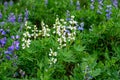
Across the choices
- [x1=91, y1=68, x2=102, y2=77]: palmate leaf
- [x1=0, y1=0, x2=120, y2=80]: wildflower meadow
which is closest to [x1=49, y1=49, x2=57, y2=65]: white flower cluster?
[x1=0, y1=0, x2=120, y2=80]: wildflower meadow

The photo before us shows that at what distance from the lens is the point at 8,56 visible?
2.90 metres

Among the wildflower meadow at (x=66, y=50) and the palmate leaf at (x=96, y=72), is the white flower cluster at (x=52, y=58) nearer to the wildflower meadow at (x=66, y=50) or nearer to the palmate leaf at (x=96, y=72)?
the wildflower meadow at (x=66, y=50)

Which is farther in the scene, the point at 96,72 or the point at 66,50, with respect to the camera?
the point at 66,50

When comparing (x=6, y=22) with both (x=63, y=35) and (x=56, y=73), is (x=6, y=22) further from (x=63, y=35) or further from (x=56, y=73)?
(x=56, y=73)

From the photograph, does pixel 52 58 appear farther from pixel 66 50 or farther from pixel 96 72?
pixel 96 72

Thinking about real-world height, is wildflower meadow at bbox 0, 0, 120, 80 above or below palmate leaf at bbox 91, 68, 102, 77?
above

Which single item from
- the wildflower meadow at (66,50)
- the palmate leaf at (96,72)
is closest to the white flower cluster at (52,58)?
the wildflower meadow at (66,50)

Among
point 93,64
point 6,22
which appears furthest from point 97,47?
point 6,22

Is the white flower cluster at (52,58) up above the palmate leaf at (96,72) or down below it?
above

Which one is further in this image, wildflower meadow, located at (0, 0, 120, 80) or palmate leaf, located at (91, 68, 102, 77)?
wildflower meadow, located at (0, 0, 120, 80)

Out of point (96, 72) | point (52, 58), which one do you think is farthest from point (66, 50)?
point (96, 72)

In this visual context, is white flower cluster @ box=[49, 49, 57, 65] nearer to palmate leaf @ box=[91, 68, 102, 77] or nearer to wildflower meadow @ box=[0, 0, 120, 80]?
wildflower meadow @ box=[0, 0, 120, 80]

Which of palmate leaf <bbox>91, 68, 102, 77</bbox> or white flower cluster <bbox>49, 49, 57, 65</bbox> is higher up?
white flower cluster <bbox>49, 49, 57, 65</bbox>

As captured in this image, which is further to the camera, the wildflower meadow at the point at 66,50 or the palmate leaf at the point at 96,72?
the wildflower meadow at the point at 66,50
